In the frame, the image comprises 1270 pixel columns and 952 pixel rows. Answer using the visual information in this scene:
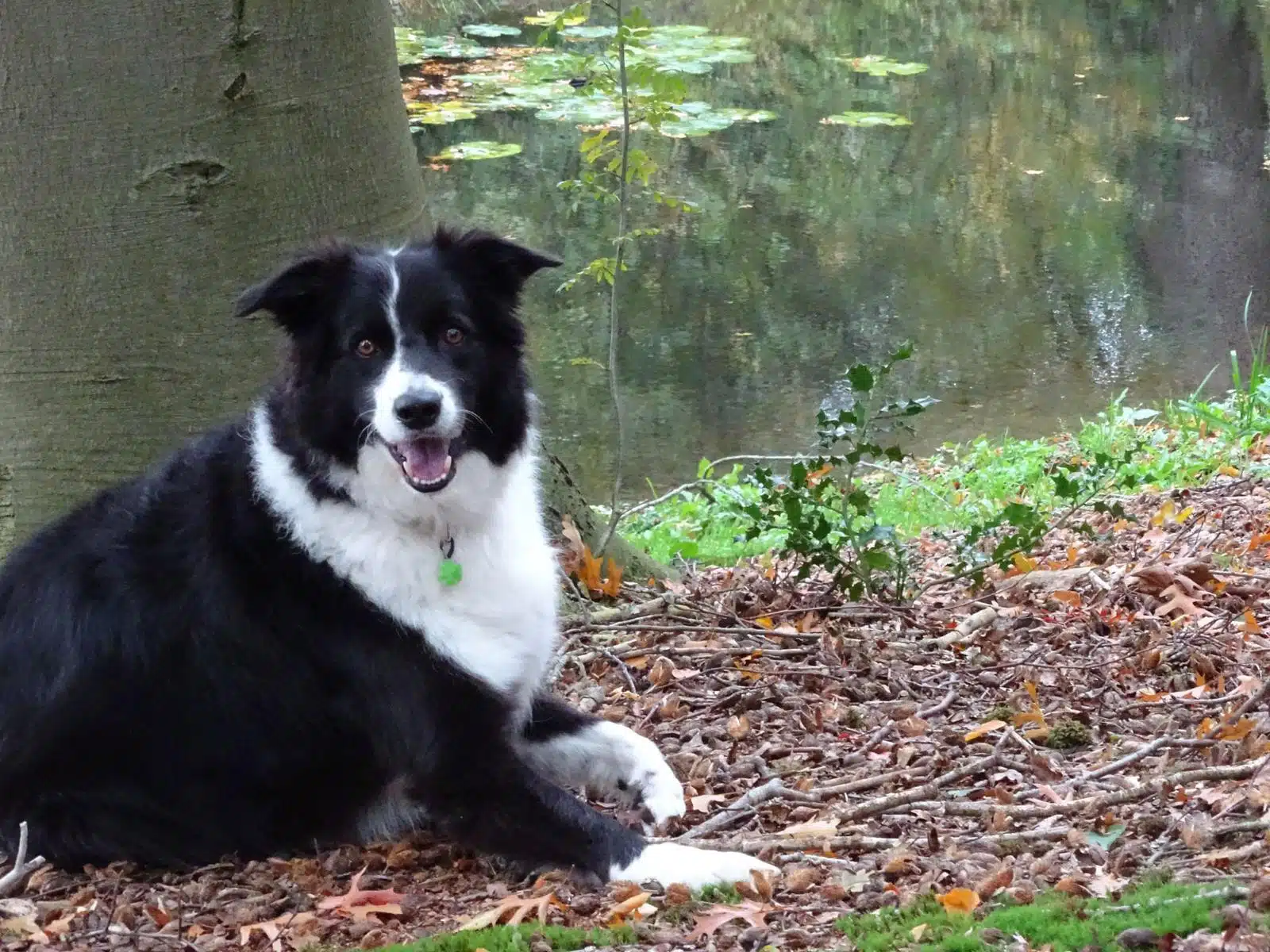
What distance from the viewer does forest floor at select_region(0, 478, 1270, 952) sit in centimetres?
319

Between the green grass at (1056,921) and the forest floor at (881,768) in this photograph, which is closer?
the green grass at (1056,921)

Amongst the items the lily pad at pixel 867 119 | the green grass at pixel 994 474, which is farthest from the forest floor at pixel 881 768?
the lily pad at pixel 867 119

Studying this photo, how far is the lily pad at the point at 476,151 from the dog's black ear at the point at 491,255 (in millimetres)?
13088

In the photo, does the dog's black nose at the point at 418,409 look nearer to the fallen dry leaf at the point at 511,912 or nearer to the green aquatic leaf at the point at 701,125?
the fallen dry leaf at the point at 511,912

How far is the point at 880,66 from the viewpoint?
71.5 ft

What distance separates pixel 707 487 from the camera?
7828 mm

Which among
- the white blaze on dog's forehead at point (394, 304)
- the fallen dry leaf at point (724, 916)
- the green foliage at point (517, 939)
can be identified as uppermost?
the white blaze on dog's forehead at point (394, 304)

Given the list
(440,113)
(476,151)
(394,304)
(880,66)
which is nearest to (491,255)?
(394,304)

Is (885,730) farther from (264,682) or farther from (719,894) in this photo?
(264,682)

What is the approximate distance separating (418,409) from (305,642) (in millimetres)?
732

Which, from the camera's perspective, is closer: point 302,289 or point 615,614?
point 302,289

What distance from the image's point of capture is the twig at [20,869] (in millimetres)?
3611

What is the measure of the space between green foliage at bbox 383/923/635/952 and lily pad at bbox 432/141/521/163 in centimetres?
1448

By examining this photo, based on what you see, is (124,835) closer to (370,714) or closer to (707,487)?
(370,714)
